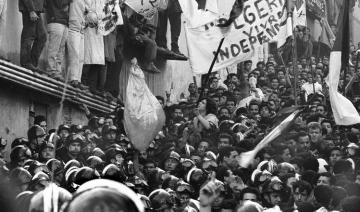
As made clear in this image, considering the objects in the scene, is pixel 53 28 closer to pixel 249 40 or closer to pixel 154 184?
pixel 249 40

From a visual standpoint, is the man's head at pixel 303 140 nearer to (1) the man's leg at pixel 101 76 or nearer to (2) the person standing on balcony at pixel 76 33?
(2) the person standing on balcony at pixel 76 33

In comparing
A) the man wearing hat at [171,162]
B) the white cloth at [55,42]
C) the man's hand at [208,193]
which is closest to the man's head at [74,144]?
the man wearing hat at [171,162]

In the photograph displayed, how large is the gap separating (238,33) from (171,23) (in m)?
6.84

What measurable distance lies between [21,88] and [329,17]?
22494 millimetres

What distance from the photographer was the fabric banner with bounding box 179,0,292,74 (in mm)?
17500

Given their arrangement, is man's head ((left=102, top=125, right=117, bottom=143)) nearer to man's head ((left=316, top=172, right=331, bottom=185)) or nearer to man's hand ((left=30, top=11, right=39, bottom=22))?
man's hand ((left=30, top=11, right=39, bottom=22))

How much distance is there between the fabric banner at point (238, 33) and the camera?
17500 millimetres

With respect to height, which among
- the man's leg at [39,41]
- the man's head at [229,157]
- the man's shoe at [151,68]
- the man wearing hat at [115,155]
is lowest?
the man's head at [229,157]

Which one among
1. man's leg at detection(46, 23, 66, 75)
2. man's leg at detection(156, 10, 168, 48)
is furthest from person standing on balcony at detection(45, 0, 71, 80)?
man's leg at detection(156, 10, 168, 48)

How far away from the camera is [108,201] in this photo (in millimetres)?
5203

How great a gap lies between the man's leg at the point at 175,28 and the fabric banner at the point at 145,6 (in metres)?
2.35

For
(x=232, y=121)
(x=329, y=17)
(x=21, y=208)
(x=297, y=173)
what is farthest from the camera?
(x=329, y=17)

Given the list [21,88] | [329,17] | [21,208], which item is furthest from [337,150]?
[329,17]

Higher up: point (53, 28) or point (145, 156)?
point (53, 28)
